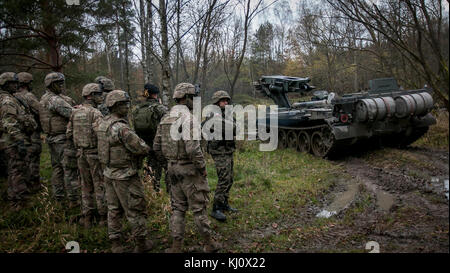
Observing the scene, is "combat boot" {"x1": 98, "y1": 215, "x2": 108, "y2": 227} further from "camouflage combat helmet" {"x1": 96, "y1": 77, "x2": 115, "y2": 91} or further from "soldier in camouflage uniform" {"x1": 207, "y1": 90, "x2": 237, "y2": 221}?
"camouflage combat helmet" {"x1": 96, "y1": 77, "x2": 115, "y2": 91}

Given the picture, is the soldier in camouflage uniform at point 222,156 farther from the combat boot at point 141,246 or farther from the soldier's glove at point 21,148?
the soldier's glove at point 21,148

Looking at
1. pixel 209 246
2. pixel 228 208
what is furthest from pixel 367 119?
pixel 209 246

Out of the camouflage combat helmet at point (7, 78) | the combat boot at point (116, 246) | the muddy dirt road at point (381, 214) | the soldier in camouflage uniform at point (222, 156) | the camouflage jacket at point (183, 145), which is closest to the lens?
the muddy dirt road at point (381, 214)

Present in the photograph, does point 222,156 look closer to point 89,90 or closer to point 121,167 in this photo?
point 121,167

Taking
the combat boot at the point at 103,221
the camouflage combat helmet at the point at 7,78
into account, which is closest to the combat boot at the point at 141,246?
the combat boot at the point at 103,221

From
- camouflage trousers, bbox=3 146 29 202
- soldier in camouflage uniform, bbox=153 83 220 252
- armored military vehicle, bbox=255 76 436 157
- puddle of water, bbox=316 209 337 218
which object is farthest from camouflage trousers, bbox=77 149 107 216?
armored military vehicle, bbox=255 76 436 157

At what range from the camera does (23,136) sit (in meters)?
5.38

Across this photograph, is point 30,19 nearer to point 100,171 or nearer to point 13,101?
point 13,101

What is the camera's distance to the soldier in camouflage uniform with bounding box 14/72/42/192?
5559 millimetres

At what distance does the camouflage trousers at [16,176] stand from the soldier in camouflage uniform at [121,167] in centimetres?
263

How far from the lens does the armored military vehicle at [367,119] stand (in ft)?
23.5

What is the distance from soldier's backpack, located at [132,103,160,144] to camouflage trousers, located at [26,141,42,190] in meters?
2.20

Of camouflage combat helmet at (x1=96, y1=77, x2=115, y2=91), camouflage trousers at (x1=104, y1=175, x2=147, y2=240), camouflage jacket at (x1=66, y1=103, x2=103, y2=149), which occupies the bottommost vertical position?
camouflage trousers at (x1=104, y1=175, x2=147, y2=240)
